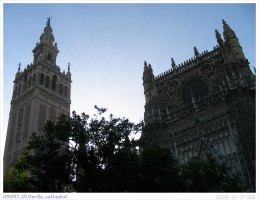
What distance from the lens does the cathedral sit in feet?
86.6

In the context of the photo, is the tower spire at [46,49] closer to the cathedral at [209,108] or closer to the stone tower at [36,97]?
the stone tower at [36,97]

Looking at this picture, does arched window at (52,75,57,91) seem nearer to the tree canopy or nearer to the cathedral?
the cathedral

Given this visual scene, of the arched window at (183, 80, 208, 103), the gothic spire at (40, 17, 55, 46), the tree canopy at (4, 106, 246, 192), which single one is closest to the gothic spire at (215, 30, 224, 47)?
the arched window at (183, 80, 208, 103)

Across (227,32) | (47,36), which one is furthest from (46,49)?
(227,32)

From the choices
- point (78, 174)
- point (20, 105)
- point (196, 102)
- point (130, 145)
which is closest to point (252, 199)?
point (130, 145)

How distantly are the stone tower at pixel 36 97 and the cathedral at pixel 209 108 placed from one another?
1630 cm

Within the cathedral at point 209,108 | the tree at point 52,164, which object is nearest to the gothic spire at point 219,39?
the cathedral at point 209,108

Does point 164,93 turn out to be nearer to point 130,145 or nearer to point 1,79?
point 130,145

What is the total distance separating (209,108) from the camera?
30484 mm

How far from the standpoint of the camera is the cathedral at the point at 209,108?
2639 centimetres

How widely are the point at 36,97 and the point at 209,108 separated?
2692 centimetres

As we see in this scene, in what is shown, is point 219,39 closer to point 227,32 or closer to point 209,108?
point 227,32

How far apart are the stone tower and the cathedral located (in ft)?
53.5

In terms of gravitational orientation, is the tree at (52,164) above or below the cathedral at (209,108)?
below
